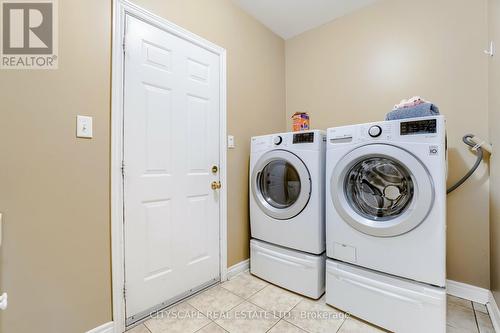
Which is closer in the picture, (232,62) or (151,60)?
(151,60)

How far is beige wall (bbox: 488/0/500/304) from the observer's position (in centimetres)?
129

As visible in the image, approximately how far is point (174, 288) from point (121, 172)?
880mm

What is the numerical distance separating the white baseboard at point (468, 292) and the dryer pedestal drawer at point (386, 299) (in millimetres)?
731

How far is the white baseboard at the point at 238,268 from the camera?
1892 millimetres

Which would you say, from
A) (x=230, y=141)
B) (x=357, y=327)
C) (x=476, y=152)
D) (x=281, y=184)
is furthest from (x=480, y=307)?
(x=230, y=141)

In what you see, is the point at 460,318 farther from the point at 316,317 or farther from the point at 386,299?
the point at 316,317

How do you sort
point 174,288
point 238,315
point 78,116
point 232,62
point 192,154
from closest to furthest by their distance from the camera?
1. point 78,116
2. point 238,315
3. point 174,288
4. point 192,154
5. point 232,62

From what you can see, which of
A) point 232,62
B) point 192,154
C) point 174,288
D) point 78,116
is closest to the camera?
point 78,116

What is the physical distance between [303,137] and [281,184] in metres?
0.45

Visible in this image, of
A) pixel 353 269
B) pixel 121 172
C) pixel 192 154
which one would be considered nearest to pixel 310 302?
pixel 353 269

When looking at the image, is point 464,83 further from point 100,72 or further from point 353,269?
point 100,72

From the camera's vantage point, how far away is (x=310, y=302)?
1548mm

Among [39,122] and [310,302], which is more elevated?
[39,122]

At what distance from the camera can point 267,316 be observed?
1401 millimetres
